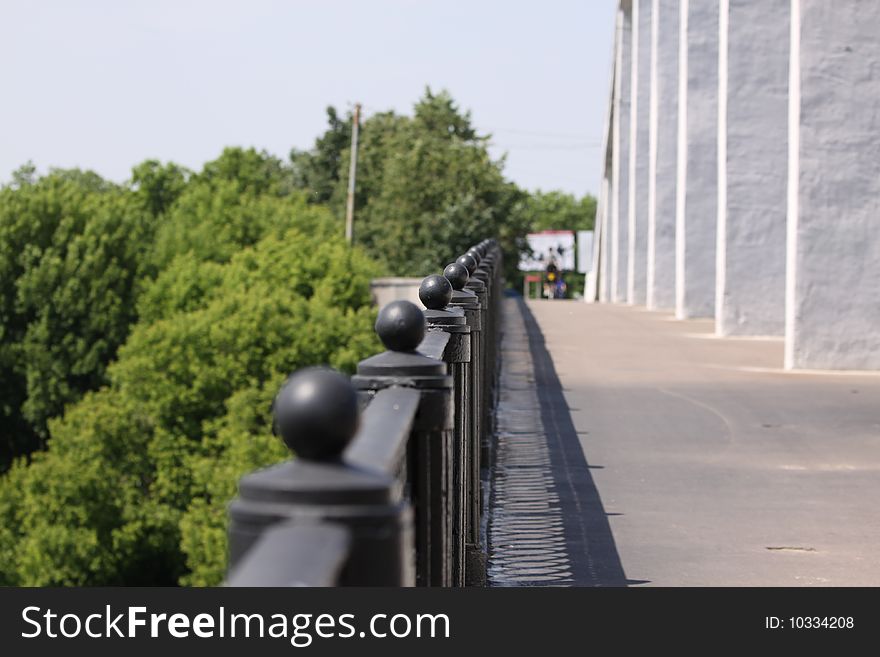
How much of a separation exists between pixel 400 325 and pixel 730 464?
677cm

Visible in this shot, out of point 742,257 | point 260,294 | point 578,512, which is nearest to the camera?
point 578,512

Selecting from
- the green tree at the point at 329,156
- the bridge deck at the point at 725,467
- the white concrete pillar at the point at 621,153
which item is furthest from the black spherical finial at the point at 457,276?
the green tree at the point at 329,156

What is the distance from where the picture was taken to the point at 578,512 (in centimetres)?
803

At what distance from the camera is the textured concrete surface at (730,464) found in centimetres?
693

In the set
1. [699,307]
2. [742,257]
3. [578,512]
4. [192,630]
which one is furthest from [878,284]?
[192,630]

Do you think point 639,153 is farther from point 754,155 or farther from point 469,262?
point 469,262

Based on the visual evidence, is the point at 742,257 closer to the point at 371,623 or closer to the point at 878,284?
the point at 878,284

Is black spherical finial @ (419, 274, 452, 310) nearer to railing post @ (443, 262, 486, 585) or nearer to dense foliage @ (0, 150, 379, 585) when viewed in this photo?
railing post @ (443, 262, 486, 585)

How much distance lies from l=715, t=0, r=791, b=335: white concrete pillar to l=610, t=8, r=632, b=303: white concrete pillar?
2860cm

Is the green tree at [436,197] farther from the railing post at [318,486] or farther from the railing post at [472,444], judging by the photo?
the railing post at [318,486]

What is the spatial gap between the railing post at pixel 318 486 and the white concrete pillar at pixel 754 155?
21268 mm

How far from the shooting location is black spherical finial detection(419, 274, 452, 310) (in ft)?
19.0

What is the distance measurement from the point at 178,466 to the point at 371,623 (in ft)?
160

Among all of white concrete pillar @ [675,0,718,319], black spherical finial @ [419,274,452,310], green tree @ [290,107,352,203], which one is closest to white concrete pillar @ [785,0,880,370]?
white concrete pillar @ [675,0,718,319]
